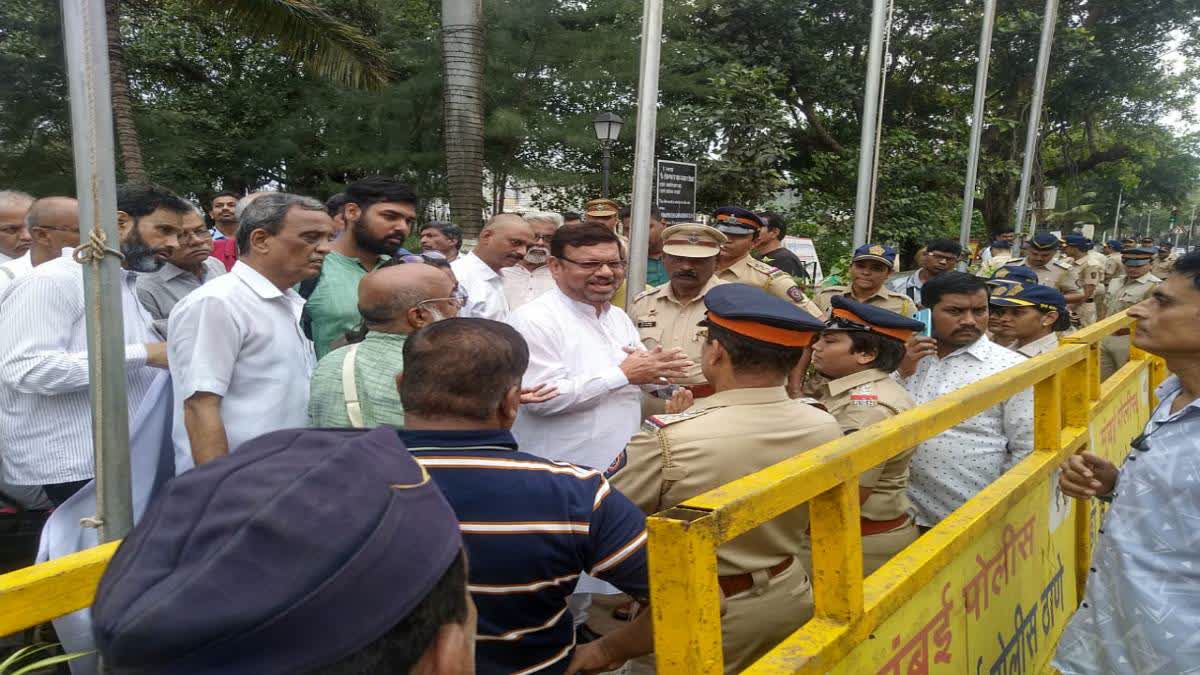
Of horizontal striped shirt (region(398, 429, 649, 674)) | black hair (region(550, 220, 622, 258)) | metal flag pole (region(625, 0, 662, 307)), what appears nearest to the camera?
horizontal striped shirt (region(398, 429, 649, 674))

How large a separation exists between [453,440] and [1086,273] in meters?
11.0

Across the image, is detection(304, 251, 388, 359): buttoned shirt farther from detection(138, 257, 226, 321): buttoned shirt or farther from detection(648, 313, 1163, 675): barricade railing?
detection(648, 313, 1163, 675): barricade railing

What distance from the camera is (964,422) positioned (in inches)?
117

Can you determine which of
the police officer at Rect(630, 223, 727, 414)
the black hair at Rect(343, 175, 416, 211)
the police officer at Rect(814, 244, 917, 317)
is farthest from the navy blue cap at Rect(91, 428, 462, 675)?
the police officer at Rect(814, 244, 917, 317)

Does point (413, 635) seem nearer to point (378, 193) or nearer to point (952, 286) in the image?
point (378, 193)

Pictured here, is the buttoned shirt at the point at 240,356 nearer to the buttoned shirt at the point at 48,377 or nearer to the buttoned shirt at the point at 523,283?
the buttoned shirt at the point at 48,377

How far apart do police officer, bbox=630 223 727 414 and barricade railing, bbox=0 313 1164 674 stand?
5.27 ft

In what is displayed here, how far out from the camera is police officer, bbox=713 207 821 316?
4.81m

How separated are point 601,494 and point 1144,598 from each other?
55.6 inches

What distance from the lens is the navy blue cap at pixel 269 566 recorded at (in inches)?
24.8

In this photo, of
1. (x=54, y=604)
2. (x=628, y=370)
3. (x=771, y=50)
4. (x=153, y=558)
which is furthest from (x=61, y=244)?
(x=771, y=50)

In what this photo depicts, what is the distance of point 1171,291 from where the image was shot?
217cm

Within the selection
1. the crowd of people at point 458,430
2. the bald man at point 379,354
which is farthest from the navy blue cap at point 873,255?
the bald man at point 379,354

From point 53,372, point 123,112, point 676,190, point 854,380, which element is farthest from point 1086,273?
point 123,112
